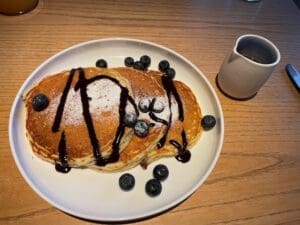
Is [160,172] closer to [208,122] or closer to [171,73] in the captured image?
[208,122]

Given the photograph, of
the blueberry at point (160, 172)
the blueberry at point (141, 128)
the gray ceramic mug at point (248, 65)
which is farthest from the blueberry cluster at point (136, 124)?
the gray ceramic mug at point (248, 65)

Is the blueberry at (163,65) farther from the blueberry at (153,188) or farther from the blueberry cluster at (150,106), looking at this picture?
the blueberry at (153,188)

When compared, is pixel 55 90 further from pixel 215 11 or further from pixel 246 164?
pixel 215 11

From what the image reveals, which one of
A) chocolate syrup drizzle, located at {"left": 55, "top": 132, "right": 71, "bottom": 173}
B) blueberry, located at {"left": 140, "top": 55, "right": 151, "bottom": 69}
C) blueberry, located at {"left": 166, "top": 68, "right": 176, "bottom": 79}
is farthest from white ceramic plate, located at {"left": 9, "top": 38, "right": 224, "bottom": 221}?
blueberry, located at {"left": 140, "top": 55, "right": 151, "bottom": 69}

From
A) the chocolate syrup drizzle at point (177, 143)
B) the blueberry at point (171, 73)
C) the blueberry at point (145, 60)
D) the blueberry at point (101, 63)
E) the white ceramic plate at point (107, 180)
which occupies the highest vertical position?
the blueberry at point (145, 60)

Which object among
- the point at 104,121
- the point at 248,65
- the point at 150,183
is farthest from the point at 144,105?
the point at 248,65

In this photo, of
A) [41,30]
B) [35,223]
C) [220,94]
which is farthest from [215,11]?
[35,223]
